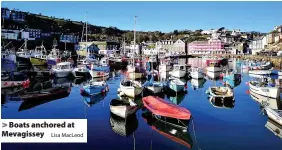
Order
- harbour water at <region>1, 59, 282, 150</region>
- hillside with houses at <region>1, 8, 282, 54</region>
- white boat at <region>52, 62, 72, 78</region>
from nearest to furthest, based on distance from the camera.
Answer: harbour water at <region>1, 59, 282, 150</region> → white boat at <region>52, 62, 72, 78</region> → hillside with houses at <region>1, 8, 282, 54</region>

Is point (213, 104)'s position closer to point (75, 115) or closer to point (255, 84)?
point (255, 84)

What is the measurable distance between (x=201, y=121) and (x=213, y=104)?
4.55 m

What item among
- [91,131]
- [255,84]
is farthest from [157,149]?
[255,84]

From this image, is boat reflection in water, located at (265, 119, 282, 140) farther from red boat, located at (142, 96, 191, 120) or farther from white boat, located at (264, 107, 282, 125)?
red boat, located at (142, 96, 191, 120)

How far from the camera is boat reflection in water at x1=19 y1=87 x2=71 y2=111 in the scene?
19.3 meters

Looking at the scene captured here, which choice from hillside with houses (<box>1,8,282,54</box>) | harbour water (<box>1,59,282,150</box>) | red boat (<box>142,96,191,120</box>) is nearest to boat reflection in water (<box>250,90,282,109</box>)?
harbour water (<box>1,59,282,150</box>)

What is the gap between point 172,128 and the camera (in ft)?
45.2

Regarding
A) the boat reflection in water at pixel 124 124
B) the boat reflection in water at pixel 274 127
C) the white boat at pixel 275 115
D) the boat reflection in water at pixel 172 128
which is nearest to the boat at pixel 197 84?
the white boat at pixel 275 115

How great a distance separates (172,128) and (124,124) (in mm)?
2156

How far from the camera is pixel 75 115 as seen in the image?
1708 cm

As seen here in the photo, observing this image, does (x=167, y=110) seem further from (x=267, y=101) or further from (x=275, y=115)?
(x=267, y=101)

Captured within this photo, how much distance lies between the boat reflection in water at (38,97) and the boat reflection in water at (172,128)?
765cm

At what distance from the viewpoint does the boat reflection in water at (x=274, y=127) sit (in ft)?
44.2

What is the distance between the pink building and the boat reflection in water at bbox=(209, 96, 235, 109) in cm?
7706
